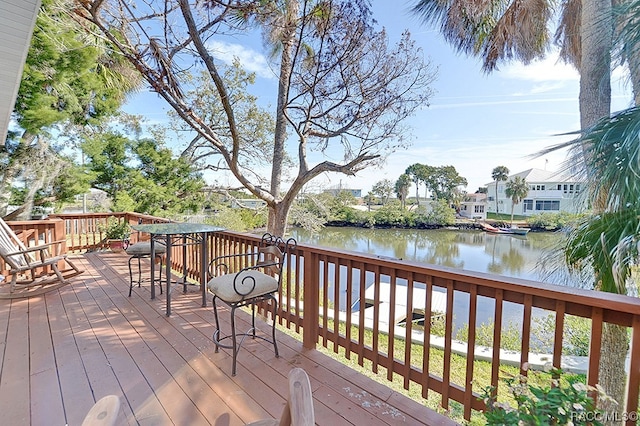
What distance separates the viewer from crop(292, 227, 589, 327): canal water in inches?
432

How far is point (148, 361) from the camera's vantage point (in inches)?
86.4

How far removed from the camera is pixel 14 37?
8.76 ft

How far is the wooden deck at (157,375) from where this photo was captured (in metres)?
1.68

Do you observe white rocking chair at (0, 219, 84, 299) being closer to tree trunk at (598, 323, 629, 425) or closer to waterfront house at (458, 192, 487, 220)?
tree trunk at (598, 323, 629, 425)

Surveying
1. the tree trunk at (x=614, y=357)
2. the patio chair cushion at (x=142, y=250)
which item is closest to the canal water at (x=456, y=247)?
the patio chair cushion at (x=142, y=250)

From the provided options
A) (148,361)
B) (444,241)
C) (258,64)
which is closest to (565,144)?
(148,361)

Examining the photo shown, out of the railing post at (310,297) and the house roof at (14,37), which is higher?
the house roof at (14,37)

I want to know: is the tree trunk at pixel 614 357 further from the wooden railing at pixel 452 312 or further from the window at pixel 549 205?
the wooden railing at pixel 452 312

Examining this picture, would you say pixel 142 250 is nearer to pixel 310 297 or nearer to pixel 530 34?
pixel 310 297

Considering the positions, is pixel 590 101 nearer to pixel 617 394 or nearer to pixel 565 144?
pixel 565 144

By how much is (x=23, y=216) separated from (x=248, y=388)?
333 inches

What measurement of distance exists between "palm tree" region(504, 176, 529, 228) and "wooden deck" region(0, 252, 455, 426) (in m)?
21.6

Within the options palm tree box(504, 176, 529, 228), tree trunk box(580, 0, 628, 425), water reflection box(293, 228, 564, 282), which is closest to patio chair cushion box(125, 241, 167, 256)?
tree trunk box(580, 0, 628, 425)

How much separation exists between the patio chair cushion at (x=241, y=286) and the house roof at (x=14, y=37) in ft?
8.35
